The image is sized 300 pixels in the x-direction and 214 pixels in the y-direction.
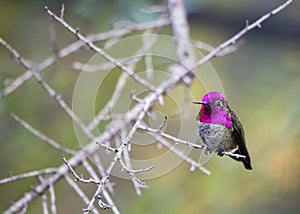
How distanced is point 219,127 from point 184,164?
1406 millimetres

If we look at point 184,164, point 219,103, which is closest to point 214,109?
point 219,103

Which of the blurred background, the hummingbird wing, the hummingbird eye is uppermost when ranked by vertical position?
the blurred background

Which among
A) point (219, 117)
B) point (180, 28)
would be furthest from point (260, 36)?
point (219, 117)

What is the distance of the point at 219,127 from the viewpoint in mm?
628

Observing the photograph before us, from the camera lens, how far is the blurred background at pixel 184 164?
1.74 meters

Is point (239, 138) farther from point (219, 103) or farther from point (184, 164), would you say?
point (184, 164)

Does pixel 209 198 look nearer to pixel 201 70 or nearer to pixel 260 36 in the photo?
pixel 201 70

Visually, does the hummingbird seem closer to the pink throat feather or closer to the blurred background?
the pink throat feather

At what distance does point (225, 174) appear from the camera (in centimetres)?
182

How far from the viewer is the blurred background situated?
68.7 inches

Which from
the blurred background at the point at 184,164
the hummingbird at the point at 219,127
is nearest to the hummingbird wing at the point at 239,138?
the hummingbird at the point at 219,127

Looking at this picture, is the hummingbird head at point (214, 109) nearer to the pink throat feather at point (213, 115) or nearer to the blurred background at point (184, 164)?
the pink throat feather at point (213, 115)

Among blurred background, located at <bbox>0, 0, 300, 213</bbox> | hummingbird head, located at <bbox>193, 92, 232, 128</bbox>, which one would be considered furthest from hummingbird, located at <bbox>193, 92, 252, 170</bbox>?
blurred background, located at <bbox>0, 0, 300, 213</bbox>

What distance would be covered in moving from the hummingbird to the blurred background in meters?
1.07
